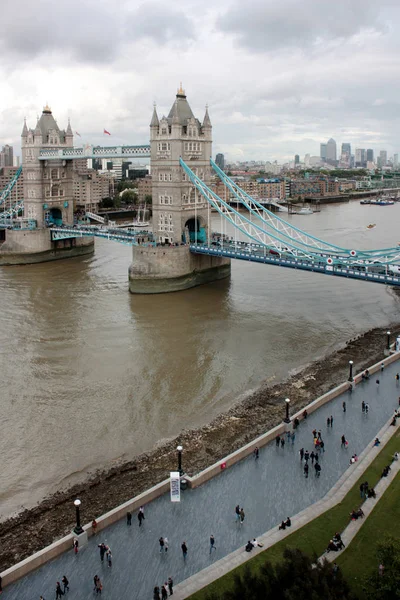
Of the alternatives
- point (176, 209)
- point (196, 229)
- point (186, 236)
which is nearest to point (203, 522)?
point (186, 236)

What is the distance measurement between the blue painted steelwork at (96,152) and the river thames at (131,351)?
10763mm

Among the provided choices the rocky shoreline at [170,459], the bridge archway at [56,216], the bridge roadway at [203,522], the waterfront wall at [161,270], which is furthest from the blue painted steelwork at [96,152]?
the bridge roadway at [203,522]

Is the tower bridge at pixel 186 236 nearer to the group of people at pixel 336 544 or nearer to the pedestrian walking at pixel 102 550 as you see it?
the group of people at pixel 336 544

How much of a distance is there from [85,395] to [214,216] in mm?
83719

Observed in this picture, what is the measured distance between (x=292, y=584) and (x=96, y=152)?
161 ft

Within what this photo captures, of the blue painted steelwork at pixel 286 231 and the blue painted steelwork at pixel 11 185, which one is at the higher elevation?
the blue painted steelwork at pixel 11 185

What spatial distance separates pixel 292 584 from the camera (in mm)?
12148

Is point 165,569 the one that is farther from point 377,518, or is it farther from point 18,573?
point 377,518

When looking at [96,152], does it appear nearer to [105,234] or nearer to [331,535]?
[105,234]

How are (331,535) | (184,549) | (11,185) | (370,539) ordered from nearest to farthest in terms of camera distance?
1. (184,549)
2. (370,539)
3. (331,535)
4. (11,185)

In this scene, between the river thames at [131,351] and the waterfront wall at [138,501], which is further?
the river thames at [131,351]

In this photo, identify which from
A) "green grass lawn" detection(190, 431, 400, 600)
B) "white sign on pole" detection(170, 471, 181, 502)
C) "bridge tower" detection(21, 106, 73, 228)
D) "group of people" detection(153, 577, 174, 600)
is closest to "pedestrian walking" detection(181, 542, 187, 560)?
"group of people" detection(153, 577, 174, 600)

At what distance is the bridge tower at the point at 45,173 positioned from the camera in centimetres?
6262

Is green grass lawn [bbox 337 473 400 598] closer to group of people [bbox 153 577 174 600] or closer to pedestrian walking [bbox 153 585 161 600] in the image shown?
group of people [bbox 153 577 174 600]
